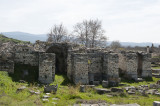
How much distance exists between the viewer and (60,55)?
20016 millimetres

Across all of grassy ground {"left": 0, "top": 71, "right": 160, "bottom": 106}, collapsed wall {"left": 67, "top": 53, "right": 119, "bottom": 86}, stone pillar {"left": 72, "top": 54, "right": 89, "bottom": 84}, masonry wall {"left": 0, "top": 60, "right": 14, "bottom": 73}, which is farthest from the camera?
collapsed wall {"left": 67, "top": 53, "right": 119, "bottom": 86}

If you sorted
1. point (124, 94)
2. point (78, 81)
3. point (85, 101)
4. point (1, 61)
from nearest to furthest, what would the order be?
point (85, 101) → point (124, 94) → point (1, 61) → point (78, 81)

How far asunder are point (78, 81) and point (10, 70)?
5494 mm

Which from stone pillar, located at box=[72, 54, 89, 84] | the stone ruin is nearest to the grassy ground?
the stone ruin

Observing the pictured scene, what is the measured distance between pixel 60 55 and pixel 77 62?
225 inches

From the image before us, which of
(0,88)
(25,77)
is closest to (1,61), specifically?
(25,77)

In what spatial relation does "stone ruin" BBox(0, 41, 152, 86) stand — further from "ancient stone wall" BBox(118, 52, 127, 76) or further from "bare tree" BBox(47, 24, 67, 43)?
"bare tree" BBox(47, 24, 67, 43)

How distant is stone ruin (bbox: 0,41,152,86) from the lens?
46.0ft

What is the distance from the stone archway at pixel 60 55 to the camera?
758 inches

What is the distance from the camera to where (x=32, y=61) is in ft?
49.4

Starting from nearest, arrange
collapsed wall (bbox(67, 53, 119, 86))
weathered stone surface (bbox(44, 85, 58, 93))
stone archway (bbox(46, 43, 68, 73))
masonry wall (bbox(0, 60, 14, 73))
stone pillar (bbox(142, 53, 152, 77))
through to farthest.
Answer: weathered stone surface (bbox(44, 85, 58, 93))
masonry wall (bbox(0, 60, 14, 73))
collapsed wall (bbox(67, 53, 119, 86))
stone pillar (bbox(142, 53, 152, 77))
stone archway (bbox(46, 43, 68, 73))

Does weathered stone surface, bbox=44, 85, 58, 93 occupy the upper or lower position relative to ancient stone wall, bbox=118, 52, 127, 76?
lower

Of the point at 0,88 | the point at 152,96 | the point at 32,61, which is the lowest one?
the point at 152,96

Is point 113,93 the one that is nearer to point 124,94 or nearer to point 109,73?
point 124,94
